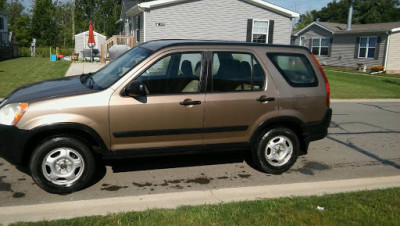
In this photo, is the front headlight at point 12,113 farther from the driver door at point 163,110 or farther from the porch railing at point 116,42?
the porch railing at point 116,42

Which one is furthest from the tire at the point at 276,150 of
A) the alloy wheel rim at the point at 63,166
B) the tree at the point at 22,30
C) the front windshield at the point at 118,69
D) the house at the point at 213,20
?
the tree at the point at 22,30

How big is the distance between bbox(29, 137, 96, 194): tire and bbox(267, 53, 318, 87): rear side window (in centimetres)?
283

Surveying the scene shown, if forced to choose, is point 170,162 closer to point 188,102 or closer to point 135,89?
point 188,102

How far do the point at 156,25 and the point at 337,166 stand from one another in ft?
51.1

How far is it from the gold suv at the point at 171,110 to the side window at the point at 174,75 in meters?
0.01

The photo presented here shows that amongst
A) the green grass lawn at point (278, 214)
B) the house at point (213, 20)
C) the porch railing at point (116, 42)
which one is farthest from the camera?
the porch railing at point (116, 42)

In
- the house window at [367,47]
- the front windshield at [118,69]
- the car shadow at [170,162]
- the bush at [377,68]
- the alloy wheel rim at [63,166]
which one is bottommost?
the car shadow at [170,162]

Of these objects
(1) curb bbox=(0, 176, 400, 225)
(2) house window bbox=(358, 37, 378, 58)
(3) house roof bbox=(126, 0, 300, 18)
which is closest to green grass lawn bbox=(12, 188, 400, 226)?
(1) curb bbox=(0, 176, 400, 225)

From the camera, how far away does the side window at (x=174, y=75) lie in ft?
14.6

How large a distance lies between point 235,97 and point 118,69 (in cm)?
161

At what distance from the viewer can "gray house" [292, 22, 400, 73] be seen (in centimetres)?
2522

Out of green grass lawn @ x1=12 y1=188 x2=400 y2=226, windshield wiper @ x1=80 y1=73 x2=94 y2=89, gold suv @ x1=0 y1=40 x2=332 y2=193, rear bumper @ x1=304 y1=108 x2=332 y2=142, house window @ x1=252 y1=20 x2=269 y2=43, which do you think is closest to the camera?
green grass lawn @ x1=12 y1=188 x2=400 y2=226

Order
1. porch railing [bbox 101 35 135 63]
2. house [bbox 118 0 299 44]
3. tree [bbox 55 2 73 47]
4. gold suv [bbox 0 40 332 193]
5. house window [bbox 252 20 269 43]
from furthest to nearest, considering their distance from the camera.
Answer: tree [bbox 55 2 73 47] < porch railing [bbox 101 35 135 63] < house window [bbox 252 20 269 43] < house [bbox 118 0 299 44] < gold suv [bbox 0 40 332 193]

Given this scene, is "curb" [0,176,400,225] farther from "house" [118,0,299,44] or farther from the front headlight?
"house" [118,0,299,44]
